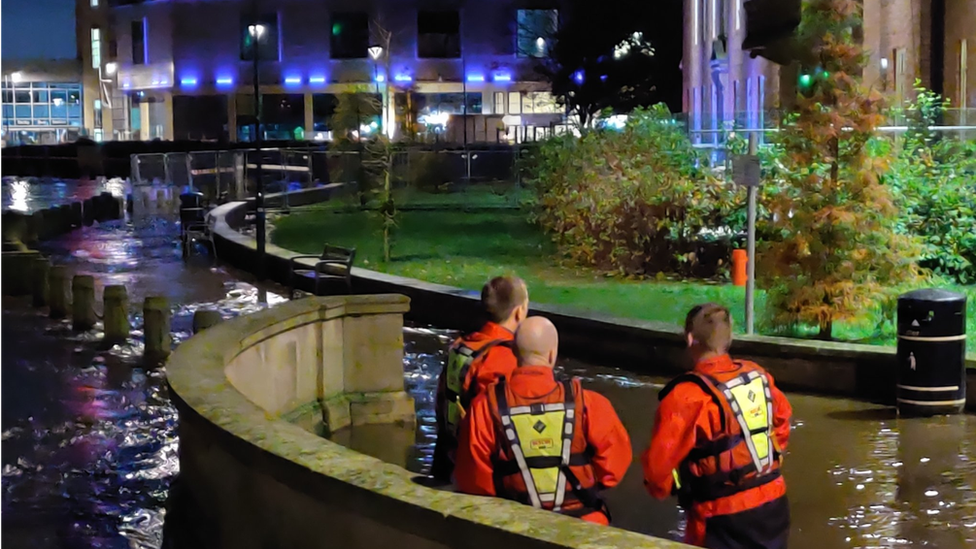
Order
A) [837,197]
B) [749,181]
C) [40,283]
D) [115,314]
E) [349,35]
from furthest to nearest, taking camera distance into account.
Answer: [349,35] → [40,283] → [115,314] → [749,181] → [837,197]

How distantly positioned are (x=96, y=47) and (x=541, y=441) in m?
92.3

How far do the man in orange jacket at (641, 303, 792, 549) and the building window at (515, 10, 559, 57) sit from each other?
6603 centimetres

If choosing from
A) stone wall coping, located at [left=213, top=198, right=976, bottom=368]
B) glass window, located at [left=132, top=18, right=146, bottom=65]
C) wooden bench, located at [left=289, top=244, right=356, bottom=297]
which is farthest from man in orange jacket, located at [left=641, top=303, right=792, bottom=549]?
glass window, located at [left=132, top=18, right=146, bottom=65]

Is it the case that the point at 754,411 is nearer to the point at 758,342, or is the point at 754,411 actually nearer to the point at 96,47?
the point at 758,342

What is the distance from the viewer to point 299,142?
61.8 meters

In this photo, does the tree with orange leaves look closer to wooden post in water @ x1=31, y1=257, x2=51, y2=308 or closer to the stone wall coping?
the stone wall coping

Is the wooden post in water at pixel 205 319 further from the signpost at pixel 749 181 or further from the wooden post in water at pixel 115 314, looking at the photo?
the signpost at pixel 749 181

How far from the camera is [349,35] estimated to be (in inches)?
2840

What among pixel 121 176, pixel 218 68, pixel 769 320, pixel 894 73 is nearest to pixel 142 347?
pixel 769 320

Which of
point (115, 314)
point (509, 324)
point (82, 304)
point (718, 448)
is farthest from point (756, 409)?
point (82, 304)

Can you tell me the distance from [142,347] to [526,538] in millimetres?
9713

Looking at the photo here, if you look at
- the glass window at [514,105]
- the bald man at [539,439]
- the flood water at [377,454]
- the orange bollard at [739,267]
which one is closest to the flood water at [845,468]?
the flood water at [377,454]

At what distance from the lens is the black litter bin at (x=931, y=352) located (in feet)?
31.3

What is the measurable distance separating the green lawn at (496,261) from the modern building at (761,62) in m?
2.38
